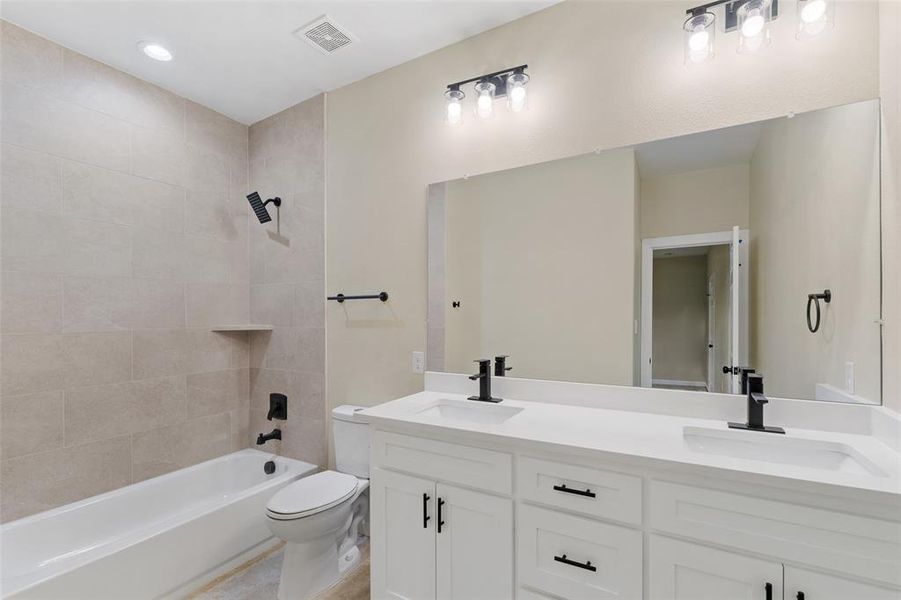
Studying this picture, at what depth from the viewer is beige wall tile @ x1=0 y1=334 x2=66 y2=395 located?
6.12 feet

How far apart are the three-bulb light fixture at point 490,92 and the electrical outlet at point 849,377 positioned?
1.55 metres

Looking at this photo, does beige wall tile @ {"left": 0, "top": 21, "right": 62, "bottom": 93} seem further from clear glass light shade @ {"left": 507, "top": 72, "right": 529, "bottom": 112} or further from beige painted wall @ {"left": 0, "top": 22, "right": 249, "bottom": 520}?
clear glass light shade @ {"left": 507, "top": 72, "right": 529, "bottom": 112}

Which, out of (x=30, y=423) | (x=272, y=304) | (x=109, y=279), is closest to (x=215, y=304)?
(x=272, y=304)

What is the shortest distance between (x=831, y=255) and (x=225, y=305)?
3.16 meters

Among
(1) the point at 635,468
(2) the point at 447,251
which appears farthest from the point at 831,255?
(2) the point at 447,251

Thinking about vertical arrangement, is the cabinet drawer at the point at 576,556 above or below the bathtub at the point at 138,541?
above

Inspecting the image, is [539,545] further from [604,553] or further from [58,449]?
[58,449]

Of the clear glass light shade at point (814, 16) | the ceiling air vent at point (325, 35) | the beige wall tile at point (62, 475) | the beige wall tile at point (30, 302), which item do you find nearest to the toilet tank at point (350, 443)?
the beige wall tile at point (62, 475)

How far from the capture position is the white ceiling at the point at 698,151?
1.44 m

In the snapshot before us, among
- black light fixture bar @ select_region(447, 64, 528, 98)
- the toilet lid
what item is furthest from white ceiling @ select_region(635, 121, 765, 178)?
the toilet lid

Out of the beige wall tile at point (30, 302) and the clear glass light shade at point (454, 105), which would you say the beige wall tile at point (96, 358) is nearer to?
the beige wall tile at point (30, 302)

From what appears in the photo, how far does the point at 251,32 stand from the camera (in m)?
1.95

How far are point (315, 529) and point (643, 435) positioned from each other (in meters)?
1.48

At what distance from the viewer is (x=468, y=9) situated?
181cm
